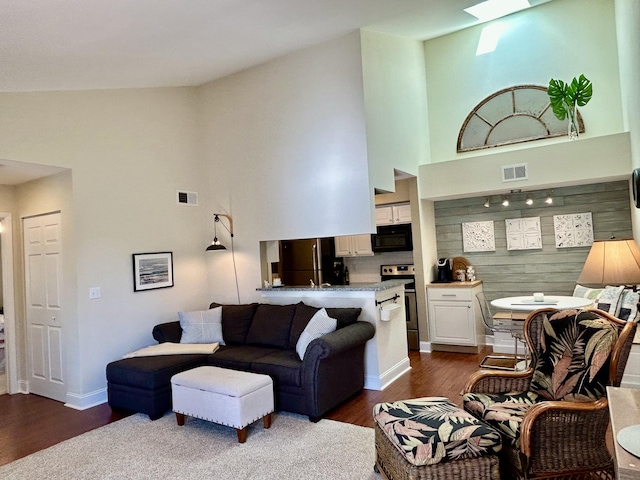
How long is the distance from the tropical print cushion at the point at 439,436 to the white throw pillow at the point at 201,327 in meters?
2.60

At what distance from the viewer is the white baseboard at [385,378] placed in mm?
4074

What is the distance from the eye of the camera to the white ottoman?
3029 mm

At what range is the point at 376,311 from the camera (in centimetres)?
414

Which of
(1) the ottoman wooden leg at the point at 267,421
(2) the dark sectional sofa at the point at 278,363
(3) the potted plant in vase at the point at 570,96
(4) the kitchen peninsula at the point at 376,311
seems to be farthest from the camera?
(3) the potted plant in vase at the point at 570,96

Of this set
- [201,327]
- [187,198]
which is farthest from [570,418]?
[187,198]

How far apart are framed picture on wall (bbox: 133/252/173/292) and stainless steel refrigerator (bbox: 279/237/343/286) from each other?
1.75 meters

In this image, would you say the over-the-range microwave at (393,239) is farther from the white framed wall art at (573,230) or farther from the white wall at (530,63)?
the white framed wall art at (573,230)

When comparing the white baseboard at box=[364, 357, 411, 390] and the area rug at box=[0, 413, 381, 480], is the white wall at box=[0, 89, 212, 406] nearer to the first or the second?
the area rug at box=[0, 413, 381, 480]

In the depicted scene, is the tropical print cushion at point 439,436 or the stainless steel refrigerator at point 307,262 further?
the stainless steel refrigerator at point 307,262

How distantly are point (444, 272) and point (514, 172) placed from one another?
1.56 metres

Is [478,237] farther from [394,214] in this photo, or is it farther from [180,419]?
[180,419]

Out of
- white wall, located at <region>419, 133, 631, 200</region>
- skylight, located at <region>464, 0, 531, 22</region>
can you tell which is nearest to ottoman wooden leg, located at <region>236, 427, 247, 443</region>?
white wall, located at <region>419, 133, 631, 200</region>

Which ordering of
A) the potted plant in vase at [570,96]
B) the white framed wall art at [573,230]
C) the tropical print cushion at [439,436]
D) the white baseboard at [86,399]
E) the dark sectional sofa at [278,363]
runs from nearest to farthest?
the tropical print cushion at [439,436]
the dark sectional sofa at [278,363]
the white baseboard at [86,399]
the potted plant in vase at [570,96]
the white framed wall art at [573,230]

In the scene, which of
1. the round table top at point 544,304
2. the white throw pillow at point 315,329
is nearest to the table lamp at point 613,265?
the round table top at point 544,304
